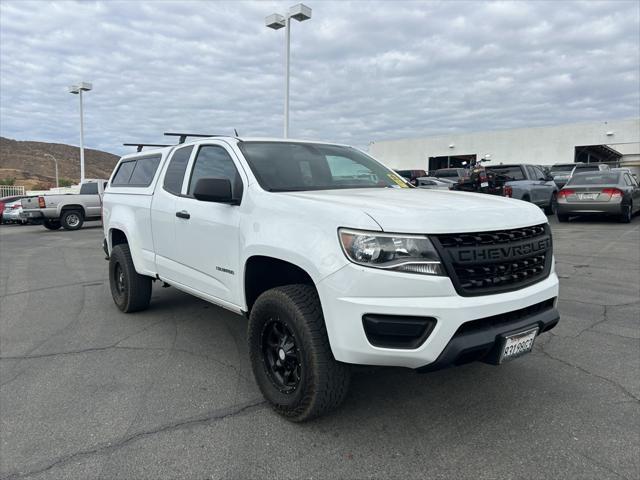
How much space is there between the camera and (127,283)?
548cm

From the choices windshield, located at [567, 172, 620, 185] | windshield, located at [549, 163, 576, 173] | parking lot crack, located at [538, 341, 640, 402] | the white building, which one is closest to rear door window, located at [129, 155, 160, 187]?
parking lot crack, located at [538, 341, 640, 402]

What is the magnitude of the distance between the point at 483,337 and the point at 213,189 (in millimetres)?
2008

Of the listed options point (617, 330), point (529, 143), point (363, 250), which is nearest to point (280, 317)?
point (363, 250)

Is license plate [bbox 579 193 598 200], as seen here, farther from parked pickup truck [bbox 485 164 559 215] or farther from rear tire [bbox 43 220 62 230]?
rear tire [bbox 43 220 62 230]

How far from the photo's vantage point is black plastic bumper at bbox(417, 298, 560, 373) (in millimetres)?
2566

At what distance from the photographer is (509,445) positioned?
2.80 m

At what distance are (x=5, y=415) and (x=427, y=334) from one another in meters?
2.84

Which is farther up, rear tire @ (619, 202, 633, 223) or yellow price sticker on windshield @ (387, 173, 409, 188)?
yellow price sticker on windshield @ (387, 173, 409, 188)

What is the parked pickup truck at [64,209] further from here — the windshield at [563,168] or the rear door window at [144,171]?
the windshield at [563,168]

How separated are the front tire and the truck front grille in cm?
81

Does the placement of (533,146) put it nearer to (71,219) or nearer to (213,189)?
(71,219)

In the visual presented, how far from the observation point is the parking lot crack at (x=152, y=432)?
8.75ft

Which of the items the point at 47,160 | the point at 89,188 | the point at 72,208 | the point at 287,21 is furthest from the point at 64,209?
the point at 47,160

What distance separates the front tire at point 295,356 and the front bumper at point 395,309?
0.14 meters
